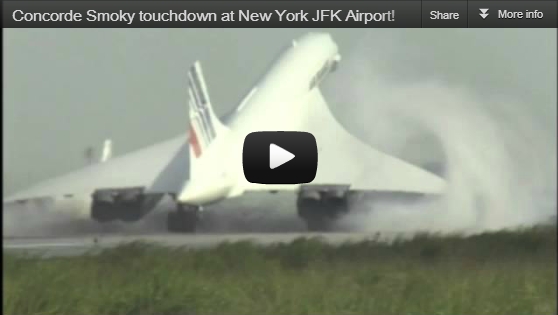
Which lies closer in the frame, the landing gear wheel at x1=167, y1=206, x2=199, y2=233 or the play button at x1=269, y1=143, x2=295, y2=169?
the play button at x1=269, y1=143, x2=295, y2=169

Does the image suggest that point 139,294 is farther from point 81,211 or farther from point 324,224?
point 81,211

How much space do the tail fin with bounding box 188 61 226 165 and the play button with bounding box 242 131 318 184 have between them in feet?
52.9

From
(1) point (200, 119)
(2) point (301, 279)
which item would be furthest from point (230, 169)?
(2) point (301, 279)

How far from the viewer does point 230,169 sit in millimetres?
18875

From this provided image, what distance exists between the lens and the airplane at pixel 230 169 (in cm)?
2106

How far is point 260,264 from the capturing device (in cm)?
925

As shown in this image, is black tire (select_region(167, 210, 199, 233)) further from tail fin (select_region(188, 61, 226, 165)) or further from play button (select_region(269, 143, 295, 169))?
play button (select_region(269, 143, 295, 169))

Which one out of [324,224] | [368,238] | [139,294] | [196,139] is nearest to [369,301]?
[139,294]
